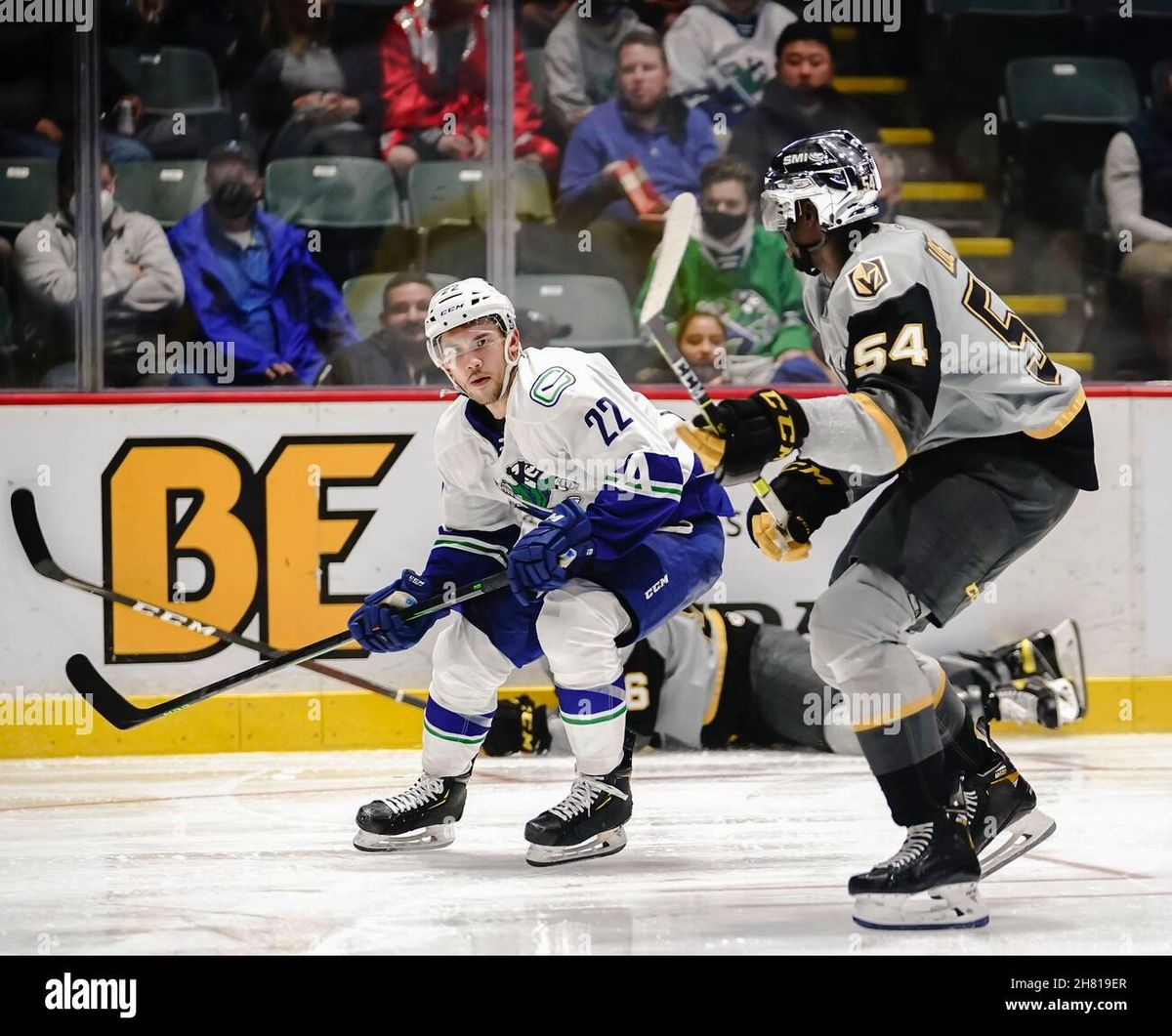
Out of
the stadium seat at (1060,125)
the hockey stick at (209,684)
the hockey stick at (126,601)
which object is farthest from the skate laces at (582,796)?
the stadium seat at (1060,125)

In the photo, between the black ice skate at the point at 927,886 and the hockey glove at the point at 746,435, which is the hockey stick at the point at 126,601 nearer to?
→ the black ice skate at the point at 927,886

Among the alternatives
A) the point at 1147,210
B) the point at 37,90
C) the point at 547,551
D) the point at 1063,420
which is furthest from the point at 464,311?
the point at 1147,210

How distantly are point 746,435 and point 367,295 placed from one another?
3.02 metres

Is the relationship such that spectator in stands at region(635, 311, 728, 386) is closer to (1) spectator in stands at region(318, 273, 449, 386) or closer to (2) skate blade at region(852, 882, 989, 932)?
(1) spectator in stands at region(318, 273, 449, 386)

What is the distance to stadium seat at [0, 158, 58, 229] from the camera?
489 centimetres

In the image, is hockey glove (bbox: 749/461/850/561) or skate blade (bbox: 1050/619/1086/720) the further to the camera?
skate blade (bbox: 1050/619/1086/720)

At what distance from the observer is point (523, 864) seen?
10.1ft

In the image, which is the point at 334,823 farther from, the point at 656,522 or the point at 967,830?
→ the point at 967,830

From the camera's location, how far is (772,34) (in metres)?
5.41

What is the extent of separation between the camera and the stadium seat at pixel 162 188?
4.97m

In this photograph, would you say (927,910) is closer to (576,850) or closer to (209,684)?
(576,850)

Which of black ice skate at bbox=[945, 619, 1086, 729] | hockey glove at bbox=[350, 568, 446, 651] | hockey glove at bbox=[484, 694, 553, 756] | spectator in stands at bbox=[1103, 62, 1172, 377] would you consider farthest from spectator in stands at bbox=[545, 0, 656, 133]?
hockey glove at bbox=[350, 568, 446, 651]

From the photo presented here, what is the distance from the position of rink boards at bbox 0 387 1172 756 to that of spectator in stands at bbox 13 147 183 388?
0.26m

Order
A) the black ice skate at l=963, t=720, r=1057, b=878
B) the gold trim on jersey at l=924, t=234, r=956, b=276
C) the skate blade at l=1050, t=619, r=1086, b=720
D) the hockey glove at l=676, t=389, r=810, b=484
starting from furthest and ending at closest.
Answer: the skate blade at l=1050, t=619, r=1086, b=720 < the black ice skate at l=963, t=720, r=1057, b=878 < the gold trim on jersey at l=924, t=234, r=956, b=276 < the hockey glove at l=676, t=389, r=810, b=484
